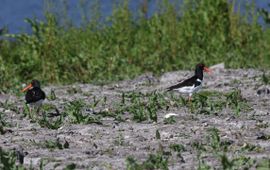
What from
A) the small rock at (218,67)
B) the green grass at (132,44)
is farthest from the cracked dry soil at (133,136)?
the green grass at (132,44)

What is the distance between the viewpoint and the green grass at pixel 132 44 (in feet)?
53.3

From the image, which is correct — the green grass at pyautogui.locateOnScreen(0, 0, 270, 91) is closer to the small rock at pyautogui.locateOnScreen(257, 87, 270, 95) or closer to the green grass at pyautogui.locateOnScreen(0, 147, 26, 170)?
the small rock at pyautogui.locateOnScreen(257, 87, 270, 95)

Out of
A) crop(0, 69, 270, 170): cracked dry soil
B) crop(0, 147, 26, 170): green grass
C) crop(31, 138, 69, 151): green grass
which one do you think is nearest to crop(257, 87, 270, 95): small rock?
crop(0, 69, 270, 170): cracked dry soil

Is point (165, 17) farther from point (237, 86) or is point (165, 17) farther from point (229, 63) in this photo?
point (237, 86)

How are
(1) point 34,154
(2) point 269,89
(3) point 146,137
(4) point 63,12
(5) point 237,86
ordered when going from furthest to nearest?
(4) point 63,12 < (5) point 237,86 < (2) point 269,89 < (3) point 146,137 < (1) point 34,154

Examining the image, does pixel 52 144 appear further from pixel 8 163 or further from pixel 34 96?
pixel 34 96

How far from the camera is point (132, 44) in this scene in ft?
58.1

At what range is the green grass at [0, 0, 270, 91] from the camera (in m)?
16.2

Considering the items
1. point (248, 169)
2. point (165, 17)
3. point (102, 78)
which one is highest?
point (165, 17)

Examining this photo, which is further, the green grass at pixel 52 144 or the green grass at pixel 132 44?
the green grass at pixel 132 44

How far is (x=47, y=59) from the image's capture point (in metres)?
16.3

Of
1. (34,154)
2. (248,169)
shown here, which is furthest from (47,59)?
(248,169)

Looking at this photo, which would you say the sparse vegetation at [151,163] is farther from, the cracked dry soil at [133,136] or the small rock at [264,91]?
the small rock at [264,91]

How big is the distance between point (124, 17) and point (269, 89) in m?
5.90
